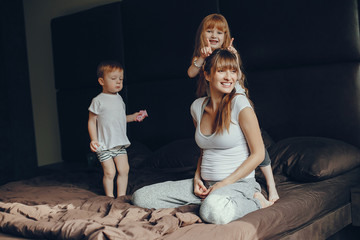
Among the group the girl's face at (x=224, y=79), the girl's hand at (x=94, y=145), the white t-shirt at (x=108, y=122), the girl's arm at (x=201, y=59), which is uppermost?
the girl's arm at (x=201, y=59)

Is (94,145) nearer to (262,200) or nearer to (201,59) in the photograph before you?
(201,59)

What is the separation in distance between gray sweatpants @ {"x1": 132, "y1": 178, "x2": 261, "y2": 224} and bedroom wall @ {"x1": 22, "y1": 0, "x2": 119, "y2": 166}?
9.17 ft

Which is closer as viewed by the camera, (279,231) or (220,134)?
(279,231)

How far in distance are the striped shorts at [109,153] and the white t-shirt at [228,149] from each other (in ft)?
2.32

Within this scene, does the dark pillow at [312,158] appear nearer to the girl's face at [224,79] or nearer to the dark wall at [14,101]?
the girl's face at [224,79]

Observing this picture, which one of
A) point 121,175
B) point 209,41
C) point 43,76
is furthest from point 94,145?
point 43,76

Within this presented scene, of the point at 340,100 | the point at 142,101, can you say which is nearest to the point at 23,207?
the point at 142,101

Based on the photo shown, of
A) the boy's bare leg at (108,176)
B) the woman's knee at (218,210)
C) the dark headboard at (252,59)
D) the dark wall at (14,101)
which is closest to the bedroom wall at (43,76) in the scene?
the dark wall at (14,101)

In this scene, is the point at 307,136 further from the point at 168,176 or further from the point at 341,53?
the point at 168,176

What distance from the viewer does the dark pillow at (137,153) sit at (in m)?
3.14

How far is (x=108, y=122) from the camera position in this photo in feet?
8.28

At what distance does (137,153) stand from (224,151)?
1380 millimetres

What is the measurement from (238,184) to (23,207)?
3.37 ft

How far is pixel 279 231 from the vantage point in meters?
1.80
